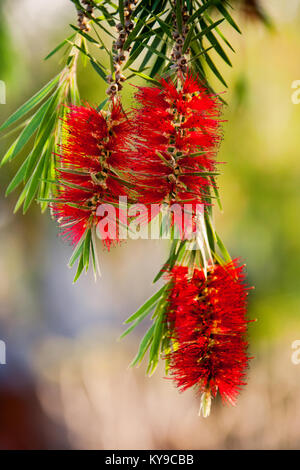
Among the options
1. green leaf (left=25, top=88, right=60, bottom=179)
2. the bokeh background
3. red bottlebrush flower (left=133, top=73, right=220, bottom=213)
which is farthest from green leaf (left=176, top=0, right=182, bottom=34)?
the bokeh background

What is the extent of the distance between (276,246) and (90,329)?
50cm

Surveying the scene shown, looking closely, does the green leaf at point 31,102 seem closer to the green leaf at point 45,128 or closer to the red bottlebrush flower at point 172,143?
the green leaf at point 45,128

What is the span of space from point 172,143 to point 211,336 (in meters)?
0.13

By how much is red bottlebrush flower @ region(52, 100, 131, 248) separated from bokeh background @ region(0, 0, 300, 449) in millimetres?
696

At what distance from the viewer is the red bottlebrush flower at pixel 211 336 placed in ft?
0.89

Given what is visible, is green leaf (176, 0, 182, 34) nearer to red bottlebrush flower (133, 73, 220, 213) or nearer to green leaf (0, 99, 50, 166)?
red bottlebrush flower (133, 73, 220, 213)

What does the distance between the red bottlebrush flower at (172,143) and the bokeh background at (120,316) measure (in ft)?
2.28

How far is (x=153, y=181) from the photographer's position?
0.23m

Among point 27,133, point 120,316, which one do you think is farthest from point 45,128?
point 120,316

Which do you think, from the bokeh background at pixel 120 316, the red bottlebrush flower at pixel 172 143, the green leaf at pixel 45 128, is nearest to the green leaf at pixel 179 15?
the red bottlebrush flower at pixel 172 143

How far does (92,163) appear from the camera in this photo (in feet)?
0.75

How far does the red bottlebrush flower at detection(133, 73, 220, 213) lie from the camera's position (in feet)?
0.74
